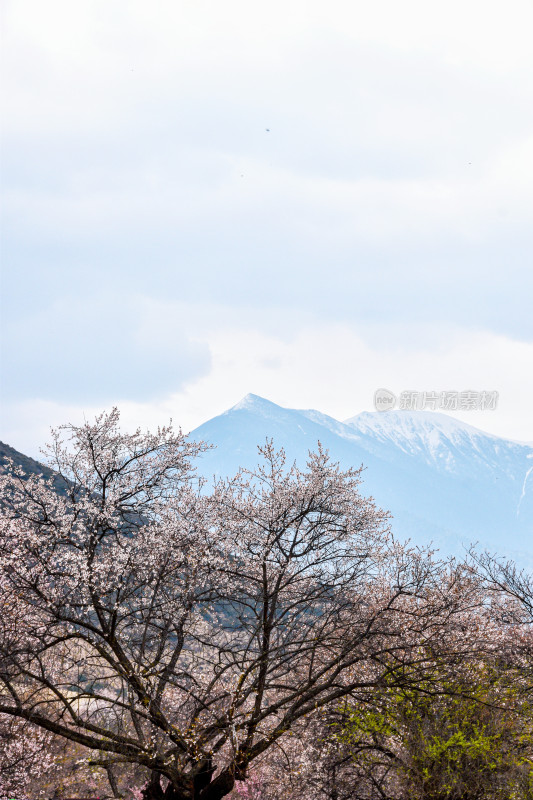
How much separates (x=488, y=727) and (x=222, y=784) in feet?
21.9

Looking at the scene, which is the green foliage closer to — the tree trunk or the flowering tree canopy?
the flowering tree canopy

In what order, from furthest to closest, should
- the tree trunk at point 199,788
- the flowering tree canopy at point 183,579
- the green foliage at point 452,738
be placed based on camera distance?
the green foliage at point 452,738 < the tree trunk at point 199,788 < the flowering tree canopy at point 183,579

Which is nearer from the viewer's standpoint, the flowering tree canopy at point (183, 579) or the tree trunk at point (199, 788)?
the flowering tree canopy at point (183, 579)

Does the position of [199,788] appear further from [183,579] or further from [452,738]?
[452,738]

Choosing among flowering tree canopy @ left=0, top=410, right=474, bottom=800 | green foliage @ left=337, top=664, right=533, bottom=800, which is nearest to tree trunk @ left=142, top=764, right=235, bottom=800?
flowering tree canopy @ left=0, top=410, right=474, bottom=800

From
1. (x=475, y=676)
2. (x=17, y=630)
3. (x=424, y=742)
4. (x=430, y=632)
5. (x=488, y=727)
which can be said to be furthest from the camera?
(x=430, y=632)

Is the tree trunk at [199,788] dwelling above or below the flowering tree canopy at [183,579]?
below

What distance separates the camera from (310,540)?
17000mm

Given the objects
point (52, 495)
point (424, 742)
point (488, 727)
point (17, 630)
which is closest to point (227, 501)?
point (52, 495)

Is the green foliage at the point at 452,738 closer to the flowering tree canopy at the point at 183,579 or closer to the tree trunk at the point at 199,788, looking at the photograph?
the flowering tree canopy at the point at 183,579

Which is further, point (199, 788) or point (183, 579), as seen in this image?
point (183, 579)

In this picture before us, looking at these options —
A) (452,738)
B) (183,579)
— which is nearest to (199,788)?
(183,579)

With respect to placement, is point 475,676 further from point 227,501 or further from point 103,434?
point 103,434

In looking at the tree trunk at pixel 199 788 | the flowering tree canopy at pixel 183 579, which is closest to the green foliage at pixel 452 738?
the flowering tree canopy at pixel 183 579
